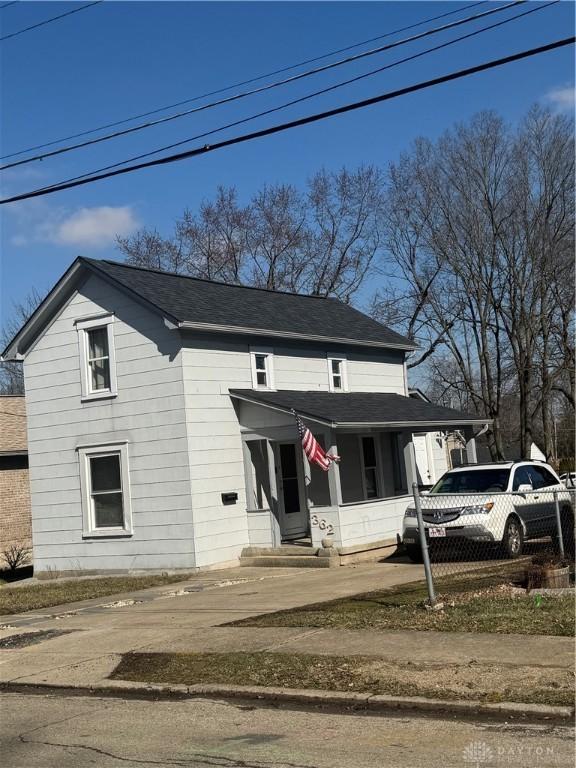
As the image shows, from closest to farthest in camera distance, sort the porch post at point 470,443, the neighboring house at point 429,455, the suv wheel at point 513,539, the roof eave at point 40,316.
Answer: the suv wheel at point 513,539
the roof eave at point 40,316
the porch post at point 470,443
the neighboring house at point 429,455

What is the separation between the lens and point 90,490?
879 inches

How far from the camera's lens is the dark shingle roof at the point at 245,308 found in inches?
845

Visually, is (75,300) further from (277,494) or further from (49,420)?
(277,494)

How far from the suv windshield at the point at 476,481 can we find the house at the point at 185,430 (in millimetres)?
2334

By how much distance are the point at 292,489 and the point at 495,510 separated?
6958mm

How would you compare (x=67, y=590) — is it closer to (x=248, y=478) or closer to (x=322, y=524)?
(x=248, y=478)

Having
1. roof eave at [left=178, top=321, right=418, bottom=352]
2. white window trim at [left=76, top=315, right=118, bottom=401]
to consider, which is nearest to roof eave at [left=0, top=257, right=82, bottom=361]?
white window trim at [left=76, top=315, right=118, bottom=401]

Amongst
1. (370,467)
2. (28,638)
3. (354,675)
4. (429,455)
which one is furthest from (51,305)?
(354,675)

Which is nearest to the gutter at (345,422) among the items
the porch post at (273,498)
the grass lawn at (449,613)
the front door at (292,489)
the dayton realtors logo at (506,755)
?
the porch post at (273,498)

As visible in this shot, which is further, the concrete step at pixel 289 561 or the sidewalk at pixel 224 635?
the concrete step at pixel 289 561

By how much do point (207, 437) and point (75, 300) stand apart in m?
4.69

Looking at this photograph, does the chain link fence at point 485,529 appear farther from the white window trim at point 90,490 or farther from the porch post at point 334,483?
the white window trim at point 90,490

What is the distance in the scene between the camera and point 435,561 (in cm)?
1775

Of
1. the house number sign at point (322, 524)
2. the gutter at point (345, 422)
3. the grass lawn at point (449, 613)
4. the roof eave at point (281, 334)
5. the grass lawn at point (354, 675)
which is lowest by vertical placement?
the grass lawn at point (354, 675)
